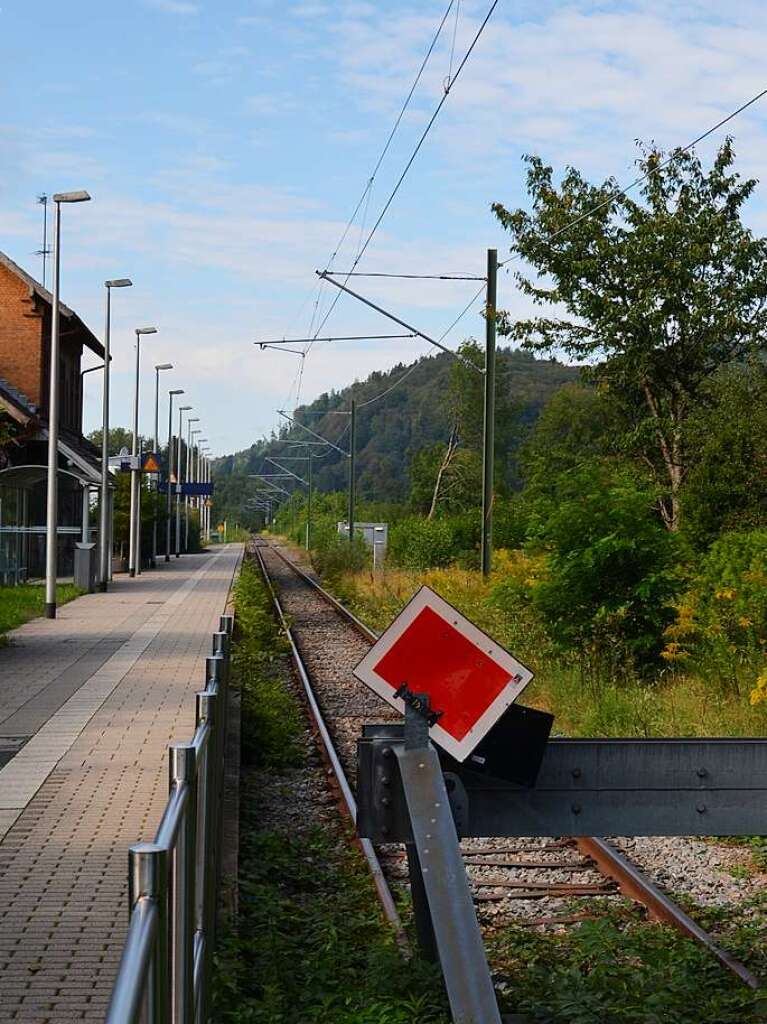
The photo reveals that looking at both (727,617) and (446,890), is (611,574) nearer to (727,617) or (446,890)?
(727,617)

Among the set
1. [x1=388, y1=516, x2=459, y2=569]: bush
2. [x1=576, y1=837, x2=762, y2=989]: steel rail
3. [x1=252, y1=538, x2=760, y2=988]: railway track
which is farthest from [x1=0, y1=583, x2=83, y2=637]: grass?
[x1=576, y1=837, x2=762, y2=989]: steel rail

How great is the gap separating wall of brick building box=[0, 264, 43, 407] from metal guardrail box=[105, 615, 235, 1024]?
4051 centimetres

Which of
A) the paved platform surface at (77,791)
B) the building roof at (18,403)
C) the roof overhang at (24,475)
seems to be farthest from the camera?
the building roof at (18,403)

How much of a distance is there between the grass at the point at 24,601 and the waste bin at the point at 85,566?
292 millimetres

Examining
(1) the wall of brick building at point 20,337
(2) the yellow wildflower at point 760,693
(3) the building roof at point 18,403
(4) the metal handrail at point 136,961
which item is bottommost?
(2) the yellow wildflower at point 760,693

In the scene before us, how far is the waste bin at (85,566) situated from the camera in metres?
36.4

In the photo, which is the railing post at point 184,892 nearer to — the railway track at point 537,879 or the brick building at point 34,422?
the railway track at point 537,879

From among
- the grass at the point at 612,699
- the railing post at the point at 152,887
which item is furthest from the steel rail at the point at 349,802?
the railing post at the point at 152,887

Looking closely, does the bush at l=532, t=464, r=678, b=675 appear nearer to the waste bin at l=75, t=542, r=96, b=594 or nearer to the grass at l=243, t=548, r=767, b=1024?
the grass at l=243, t=548, r=767, b=1024

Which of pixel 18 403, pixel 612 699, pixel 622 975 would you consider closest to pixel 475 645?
pixel 622 975

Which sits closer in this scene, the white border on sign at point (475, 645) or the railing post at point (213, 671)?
the white border on sign at point (475, 645)

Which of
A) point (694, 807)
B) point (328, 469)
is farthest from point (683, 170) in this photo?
point (328, 469)

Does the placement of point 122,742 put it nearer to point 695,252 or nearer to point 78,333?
point 695,252

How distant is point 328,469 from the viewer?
16450 centimetres
